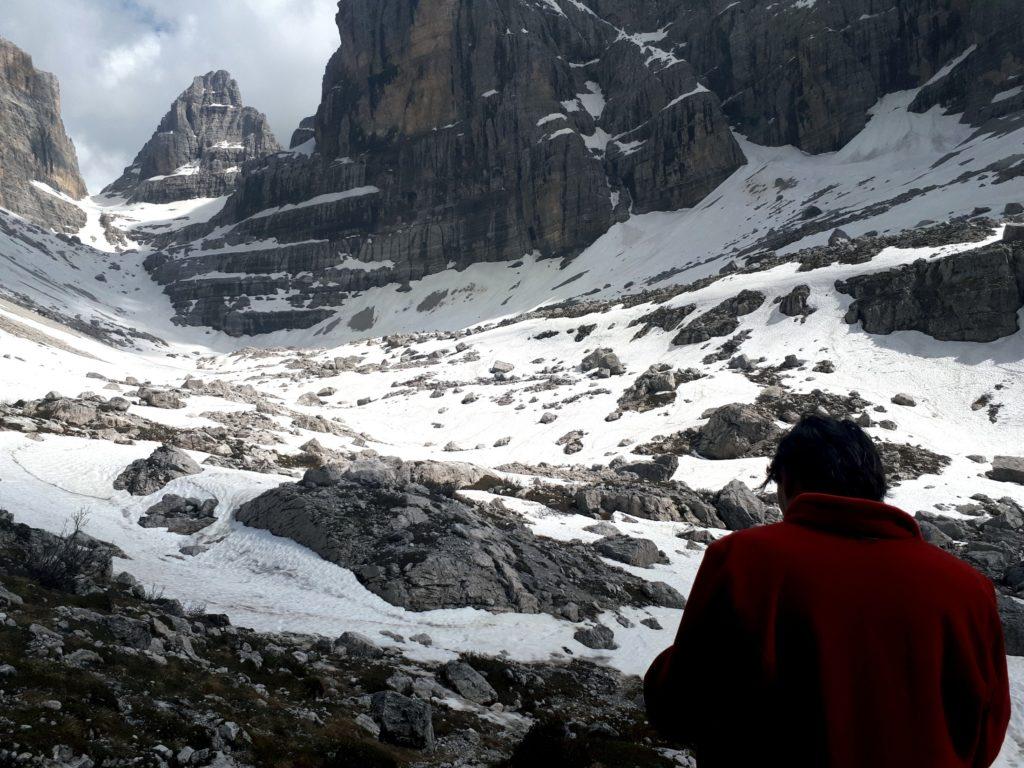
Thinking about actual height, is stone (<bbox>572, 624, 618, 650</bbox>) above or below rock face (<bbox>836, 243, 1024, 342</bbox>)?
below

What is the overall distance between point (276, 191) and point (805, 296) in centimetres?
15602

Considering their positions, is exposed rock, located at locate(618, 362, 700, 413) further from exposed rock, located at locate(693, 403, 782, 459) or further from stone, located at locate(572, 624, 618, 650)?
stone, located at locate(572, 624, 618, 650)

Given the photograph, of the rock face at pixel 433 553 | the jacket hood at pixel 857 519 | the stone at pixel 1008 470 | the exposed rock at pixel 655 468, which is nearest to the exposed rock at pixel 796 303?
the stone at pixel 1008 470

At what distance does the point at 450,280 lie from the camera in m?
131

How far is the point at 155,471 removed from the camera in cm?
2156

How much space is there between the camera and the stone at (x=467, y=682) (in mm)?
10258

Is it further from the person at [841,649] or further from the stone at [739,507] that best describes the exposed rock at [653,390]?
the person at [841,649]

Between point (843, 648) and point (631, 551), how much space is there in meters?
20.8

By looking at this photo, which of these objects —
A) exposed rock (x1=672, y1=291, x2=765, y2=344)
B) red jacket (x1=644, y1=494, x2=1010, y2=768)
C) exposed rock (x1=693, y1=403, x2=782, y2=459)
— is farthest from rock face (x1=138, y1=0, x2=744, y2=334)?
red jacket (x1=644, y1=494, x2=1010, y2=768)

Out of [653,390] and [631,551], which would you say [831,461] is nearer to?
[631,551]

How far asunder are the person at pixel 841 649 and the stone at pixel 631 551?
20.2m

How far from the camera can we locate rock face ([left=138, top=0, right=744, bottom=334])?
127 metres

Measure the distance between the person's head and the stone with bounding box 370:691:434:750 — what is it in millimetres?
6675

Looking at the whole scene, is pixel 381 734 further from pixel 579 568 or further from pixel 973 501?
pixel 973 501
